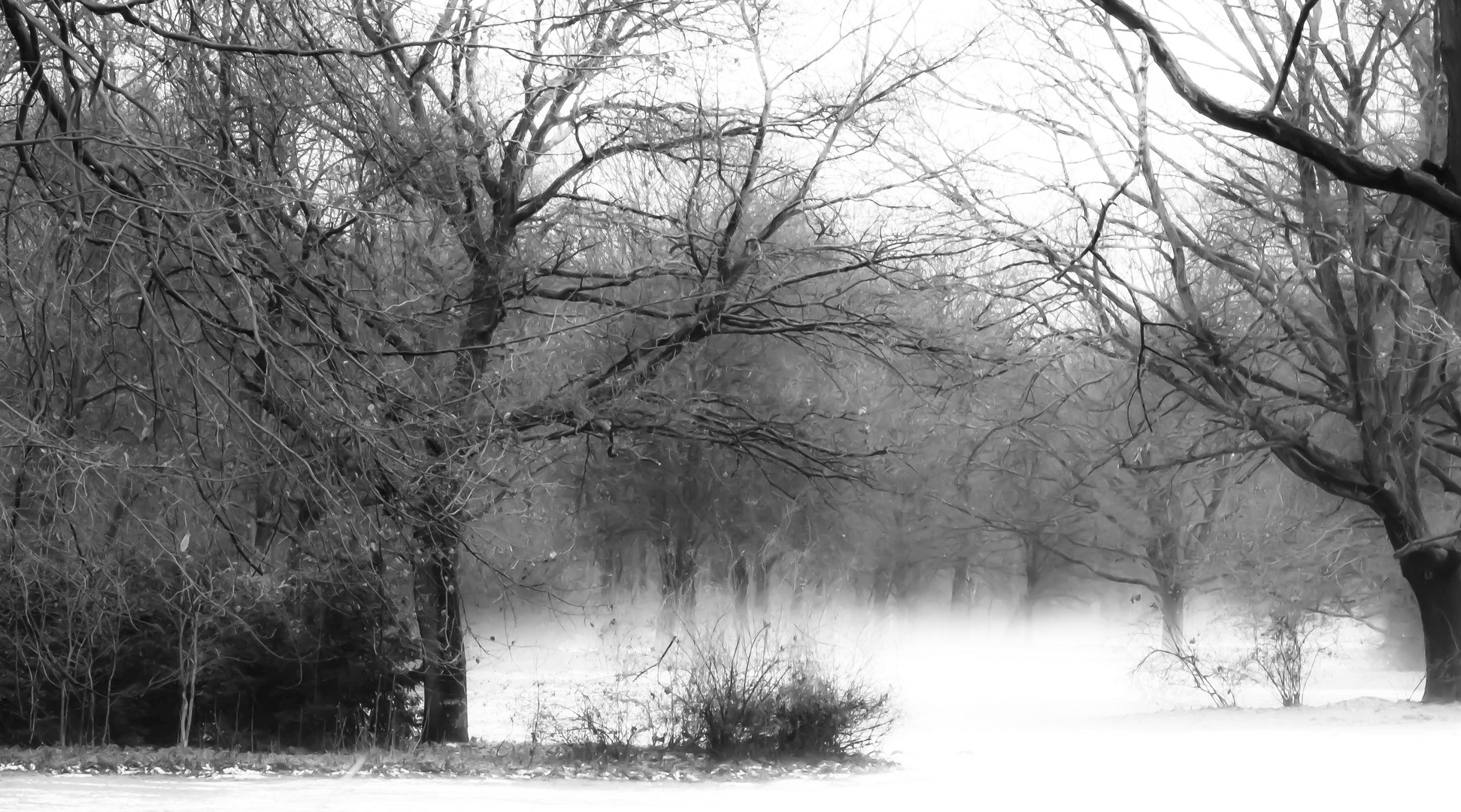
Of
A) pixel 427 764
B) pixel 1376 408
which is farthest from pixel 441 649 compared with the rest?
pixel 1376 408

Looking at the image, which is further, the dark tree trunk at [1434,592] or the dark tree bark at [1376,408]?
the dark tree trunk at [1434,592]

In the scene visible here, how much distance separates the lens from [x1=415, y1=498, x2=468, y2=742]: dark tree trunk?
11086 millimetres

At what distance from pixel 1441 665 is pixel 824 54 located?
1088 cm

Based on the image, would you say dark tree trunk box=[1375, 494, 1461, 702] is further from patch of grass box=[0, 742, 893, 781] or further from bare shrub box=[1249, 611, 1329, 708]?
patch of grass box=[0, 742, 893, 781]

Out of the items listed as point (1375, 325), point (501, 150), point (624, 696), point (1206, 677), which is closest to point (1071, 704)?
point (1206, 677)

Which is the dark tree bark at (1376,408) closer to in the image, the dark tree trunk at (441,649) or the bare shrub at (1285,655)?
the bare shrub at (1285,655)

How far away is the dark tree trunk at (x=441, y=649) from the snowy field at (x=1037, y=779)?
1026 millimetres

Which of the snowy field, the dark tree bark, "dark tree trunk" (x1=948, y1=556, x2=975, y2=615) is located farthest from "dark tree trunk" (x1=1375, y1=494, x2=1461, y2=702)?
"dark tree trunk" (x1=948, y1=556, x2=975, y2=615)

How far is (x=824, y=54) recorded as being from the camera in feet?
43.9

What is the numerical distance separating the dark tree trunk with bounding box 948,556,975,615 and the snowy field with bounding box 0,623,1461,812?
2519 cm

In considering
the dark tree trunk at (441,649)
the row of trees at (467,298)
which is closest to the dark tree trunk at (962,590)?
the row of trees at (467,298)

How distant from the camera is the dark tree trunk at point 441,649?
11.1 m

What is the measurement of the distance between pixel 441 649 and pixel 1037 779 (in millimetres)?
5096

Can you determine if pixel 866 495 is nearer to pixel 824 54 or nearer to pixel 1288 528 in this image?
pixel 1288 528
